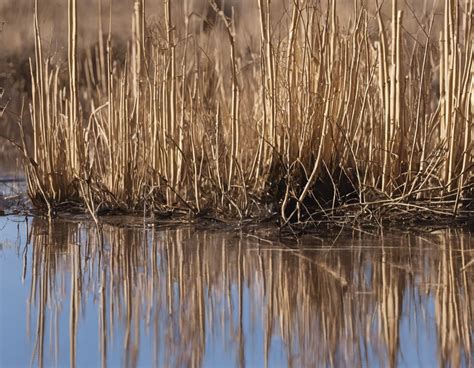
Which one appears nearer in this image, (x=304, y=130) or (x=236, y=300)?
(x=236, y=300)

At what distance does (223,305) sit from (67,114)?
2182 millimetres

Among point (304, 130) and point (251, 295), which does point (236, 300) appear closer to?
point (251, 295)

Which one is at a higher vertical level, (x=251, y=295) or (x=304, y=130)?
(x=304, y=130)

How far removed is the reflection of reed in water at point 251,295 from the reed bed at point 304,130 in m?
0.34

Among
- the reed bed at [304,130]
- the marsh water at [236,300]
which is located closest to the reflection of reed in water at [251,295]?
the marsh water at [236,300]

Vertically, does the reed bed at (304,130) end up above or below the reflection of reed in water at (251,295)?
above

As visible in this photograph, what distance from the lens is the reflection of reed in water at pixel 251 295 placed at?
223 centimetres

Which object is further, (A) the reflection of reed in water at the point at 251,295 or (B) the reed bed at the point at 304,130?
(B) the reed bed at the point at 304,130

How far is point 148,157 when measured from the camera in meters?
4.41

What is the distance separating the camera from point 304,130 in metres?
3.93

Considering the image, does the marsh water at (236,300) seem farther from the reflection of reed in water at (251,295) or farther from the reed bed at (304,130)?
the reed bed at (304,130)

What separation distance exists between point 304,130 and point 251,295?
4.19 ft

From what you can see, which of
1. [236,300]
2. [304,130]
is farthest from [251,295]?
[304,130]

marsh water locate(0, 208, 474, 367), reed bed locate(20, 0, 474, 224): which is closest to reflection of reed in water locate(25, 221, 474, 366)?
marsh water locate(0, 208, 474, 367)
